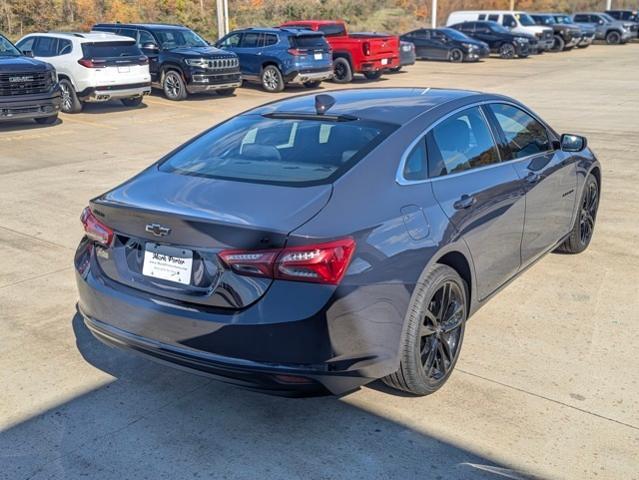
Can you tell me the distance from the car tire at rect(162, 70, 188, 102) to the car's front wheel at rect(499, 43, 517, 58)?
18876 millimetres

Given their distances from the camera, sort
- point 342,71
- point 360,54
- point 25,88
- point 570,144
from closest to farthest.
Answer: point 570,144, point 25,88, point 360,54, point 342,71

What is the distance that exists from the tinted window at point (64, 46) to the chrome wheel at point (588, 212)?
1242cm

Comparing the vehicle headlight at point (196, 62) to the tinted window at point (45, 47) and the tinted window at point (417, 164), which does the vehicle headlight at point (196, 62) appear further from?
the tinted window at point (417, 164)

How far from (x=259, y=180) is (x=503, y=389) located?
5.78 feet

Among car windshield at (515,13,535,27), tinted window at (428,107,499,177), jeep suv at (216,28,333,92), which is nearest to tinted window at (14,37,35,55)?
jeep suv at (216,28,333,92)

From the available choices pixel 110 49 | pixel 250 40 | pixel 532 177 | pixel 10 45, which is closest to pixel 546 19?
pixel 250 40

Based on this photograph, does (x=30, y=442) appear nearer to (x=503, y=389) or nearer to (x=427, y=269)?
(x=427, y=269)

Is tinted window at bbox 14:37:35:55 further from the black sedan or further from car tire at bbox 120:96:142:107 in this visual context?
the black sedan

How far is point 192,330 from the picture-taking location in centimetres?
331

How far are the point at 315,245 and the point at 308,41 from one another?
17.1 meters

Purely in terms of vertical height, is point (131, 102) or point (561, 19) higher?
point (561, 19)

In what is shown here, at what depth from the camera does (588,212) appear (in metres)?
6.14

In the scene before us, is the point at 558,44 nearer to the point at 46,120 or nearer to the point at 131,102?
the point at 131,102

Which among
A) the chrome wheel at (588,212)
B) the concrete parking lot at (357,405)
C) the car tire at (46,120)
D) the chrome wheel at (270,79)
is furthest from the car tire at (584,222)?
the chrome wheel at (270,79)
